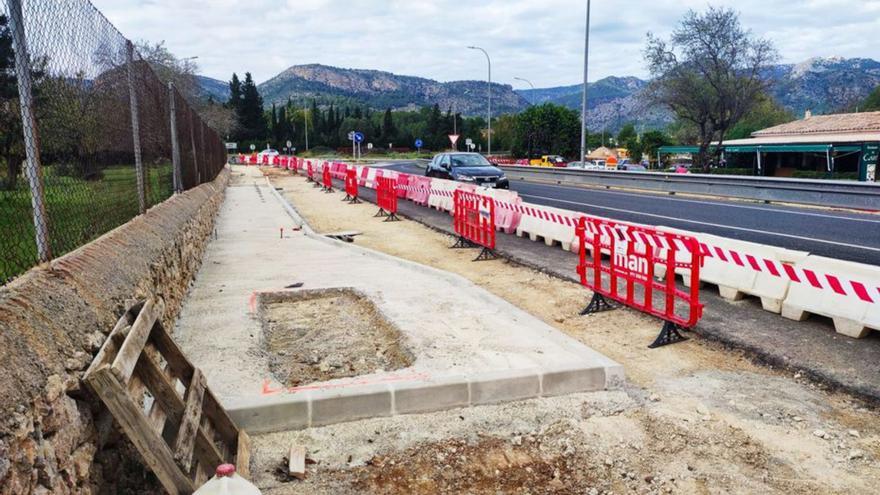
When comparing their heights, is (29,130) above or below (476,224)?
above

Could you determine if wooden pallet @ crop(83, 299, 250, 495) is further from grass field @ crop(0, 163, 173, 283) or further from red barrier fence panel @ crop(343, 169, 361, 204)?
red barrier fence panel @ crop(343, 169, 361, 204)

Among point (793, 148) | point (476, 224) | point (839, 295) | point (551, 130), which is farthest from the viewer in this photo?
point (551, 130)

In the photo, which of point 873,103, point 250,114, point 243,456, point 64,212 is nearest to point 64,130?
point 64,212

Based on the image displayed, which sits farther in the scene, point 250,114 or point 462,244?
point 250,114

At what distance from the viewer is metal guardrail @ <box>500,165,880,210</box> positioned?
17.6m

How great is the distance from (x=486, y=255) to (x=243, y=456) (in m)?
8.14

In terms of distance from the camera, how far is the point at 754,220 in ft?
51.5

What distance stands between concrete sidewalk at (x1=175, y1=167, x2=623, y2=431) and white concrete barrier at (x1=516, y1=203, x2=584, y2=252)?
3.53 meters

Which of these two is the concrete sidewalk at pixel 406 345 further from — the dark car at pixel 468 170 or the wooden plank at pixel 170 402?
the dark car at pixel 468 170

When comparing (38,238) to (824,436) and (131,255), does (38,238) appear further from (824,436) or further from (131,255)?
(824,436)

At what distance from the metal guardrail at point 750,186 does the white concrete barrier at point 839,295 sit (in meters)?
Answer: 12.4

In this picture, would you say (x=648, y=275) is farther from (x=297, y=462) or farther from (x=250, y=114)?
(x=250, y=114)

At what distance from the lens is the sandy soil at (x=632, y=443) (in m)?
3.98

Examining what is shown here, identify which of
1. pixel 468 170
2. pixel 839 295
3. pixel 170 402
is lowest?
pixel 839 295
